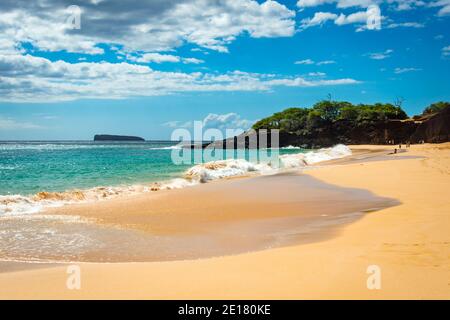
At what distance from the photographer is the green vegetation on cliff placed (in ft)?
304

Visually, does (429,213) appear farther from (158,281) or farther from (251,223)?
(158,281)

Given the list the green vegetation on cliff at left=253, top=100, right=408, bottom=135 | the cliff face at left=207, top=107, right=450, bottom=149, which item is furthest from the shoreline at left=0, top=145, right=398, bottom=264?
the green vegetation on cliff at left=253, top=100, right=408, bottom=135

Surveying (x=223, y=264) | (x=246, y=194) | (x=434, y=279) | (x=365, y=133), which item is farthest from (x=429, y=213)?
(x=365, y=133)

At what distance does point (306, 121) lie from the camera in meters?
99.7

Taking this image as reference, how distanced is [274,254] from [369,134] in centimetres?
9138

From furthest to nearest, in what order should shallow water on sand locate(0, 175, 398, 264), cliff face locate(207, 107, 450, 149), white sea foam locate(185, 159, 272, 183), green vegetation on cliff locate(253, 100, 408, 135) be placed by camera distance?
green vegetation on cliff locate(253, 100, 408, 135)
cliff face locate(207, 107, 450, 149)
white sea foam locate(185, 159, 272, 183)
shallow water on sand locate(0, 175, 398, 264)

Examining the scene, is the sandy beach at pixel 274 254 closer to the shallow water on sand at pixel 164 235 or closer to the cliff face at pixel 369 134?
the shallow water on sand at pixel 164 235

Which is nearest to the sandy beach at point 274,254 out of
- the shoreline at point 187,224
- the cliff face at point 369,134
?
the shoreline at point 187,224

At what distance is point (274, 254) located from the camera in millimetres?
6270

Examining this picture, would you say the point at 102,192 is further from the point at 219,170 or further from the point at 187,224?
the point at 219,170

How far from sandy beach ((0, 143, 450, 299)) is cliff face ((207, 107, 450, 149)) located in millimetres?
70102

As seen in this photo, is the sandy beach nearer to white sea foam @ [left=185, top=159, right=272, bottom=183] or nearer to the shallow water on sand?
the shallow water on sand

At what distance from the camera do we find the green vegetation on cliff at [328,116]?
304ft

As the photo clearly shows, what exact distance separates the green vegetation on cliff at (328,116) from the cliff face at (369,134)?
1.05 metres
